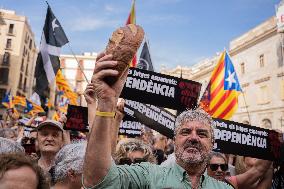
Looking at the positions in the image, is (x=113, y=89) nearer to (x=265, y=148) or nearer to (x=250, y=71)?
(x=265, y=148)

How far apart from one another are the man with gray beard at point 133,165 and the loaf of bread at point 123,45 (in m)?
0.04

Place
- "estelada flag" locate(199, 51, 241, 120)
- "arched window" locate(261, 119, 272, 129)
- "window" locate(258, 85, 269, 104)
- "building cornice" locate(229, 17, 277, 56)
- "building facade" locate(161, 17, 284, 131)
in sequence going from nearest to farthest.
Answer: "estelada flag" locate(199, 51, 241, 120) < "building facade" locate(161, 17, 284, 131) < "arched window" locate(261, 119, 272, 129) < "building cornice" locate(229, 17, 277, 56) < "window" locate(258, 85, 269, 104)

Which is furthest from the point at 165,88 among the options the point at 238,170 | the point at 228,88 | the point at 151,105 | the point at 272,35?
the point at 272,35

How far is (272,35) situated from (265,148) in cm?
2618

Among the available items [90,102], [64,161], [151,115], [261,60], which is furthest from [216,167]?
[261,60]

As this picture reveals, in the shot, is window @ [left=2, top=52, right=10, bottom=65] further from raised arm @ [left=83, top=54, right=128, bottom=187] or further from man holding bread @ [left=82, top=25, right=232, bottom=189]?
raised arm @ [left=83, top=54, right=128, bottom=187]

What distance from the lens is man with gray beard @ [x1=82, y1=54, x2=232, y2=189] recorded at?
1772 mm

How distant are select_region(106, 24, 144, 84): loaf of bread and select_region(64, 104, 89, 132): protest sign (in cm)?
350

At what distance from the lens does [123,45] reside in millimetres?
1818

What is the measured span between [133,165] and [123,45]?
2.78 ft

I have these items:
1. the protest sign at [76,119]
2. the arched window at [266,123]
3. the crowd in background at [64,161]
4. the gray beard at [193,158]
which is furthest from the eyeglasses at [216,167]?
the arched window at [266,123]

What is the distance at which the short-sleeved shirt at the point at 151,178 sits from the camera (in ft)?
6.31

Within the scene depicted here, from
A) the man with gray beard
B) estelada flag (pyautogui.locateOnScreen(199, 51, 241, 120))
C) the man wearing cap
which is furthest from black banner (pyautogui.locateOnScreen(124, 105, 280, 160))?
estelada flag (pyautogui.locateOnScreen(199, 51, 241, 120))

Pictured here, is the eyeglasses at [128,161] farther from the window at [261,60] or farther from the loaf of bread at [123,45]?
the window at [261,60]
